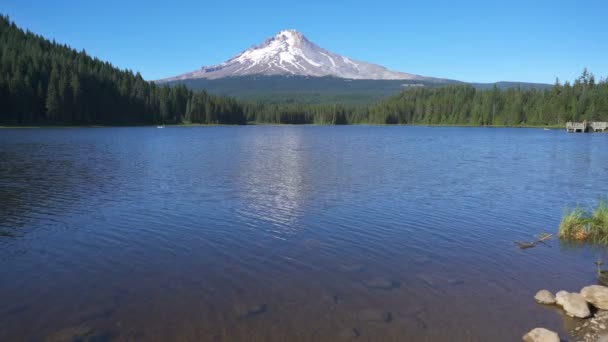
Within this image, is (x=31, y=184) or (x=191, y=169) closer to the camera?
(x=31, y=184)

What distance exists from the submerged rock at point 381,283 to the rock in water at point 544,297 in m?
3.64

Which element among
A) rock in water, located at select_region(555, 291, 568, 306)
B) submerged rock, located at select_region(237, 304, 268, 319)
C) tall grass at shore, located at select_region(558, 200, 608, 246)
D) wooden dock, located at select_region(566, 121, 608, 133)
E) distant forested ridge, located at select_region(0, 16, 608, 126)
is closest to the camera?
submerged rock, located at select_region(237, 304, 268, 319)

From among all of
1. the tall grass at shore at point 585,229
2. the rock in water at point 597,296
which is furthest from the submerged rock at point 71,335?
the tall grass at shore at point 585,229

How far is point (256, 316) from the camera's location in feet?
34.6

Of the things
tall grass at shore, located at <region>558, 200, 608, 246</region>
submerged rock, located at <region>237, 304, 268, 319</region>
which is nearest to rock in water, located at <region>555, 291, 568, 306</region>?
tall grass at shore, located at <region>558, 200, 608, 246</region>

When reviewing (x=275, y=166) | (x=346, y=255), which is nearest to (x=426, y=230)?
(x=346, y=255)

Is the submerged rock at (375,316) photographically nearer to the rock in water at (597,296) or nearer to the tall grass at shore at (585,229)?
the rock in water at (597,296)

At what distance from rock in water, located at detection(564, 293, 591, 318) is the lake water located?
0.29 meters

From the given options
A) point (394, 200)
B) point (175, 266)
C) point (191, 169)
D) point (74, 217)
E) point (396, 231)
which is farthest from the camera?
point (191, 169)

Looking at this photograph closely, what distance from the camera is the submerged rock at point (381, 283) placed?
1238 cm

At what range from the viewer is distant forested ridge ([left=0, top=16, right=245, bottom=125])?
10650cm

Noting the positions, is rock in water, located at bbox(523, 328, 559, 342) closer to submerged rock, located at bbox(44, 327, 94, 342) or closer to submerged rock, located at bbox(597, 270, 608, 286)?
submerged rock, located at bbox(597, 270, 608, 286)

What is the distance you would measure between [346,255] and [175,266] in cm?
577

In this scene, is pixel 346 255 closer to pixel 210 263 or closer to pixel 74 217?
pixel 210 263
